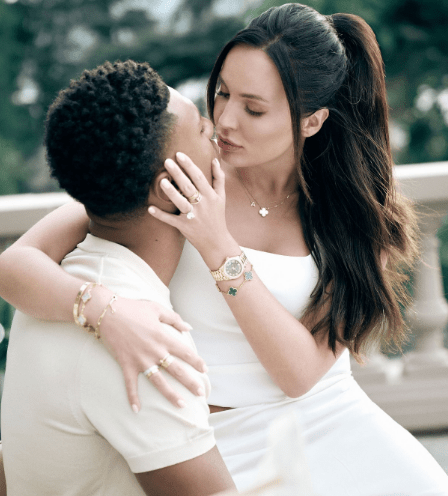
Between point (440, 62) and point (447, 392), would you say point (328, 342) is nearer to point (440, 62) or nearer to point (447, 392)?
point (447, 392)

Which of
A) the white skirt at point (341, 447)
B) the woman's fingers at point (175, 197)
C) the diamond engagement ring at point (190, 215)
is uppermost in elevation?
the woman's fingers at point (175, 197)

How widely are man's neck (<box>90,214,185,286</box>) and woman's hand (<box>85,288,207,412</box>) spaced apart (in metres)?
0.15

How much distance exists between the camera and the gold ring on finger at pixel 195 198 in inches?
58.3

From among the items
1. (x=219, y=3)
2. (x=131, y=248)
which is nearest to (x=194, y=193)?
(x=131, y=248)

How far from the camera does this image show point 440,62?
11.6m

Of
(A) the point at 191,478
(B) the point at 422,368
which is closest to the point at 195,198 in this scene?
(A) the point at 191,478

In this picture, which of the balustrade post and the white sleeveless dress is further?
the balustrade post

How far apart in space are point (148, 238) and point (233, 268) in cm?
37

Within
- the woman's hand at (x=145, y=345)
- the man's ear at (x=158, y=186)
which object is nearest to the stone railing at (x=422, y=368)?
the man's ear at (x=158, y=186)

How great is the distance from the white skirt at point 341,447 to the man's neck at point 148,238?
73 cm

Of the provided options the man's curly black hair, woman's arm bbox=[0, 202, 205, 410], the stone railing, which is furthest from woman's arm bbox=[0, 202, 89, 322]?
the stone railing

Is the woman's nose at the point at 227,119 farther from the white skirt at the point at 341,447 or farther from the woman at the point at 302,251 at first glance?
the white skirt at the point at 341,447

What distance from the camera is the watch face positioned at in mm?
1692

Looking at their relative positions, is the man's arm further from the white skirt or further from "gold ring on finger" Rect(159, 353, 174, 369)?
the white skirt
